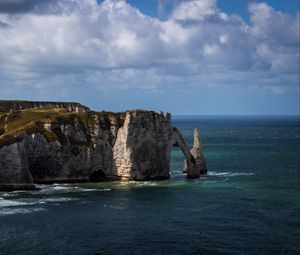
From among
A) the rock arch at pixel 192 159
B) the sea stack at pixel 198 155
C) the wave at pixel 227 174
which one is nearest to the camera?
the rock arch at pixel 192 159

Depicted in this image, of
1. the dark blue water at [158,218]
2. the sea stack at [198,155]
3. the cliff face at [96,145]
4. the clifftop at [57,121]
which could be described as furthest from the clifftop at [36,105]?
the dark blue water at [158,218]

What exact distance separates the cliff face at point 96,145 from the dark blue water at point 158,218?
227 inches

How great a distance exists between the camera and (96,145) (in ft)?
407

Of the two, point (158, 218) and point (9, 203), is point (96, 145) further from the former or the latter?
point (158, 218)

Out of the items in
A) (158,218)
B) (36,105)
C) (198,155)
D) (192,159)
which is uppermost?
(36,105)

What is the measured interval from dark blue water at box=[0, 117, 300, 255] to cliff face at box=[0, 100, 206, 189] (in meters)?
5.78

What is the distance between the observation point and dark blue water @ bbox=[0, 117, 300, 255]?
67625 mm

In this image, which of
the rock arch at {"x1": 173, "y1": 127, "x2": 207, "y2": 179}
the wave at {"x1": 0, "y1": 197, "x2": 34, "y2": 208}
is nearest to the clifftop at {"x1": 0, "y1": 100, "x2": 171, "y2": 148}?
the rock arch at {"x1": 173, "y1": 127, "x2": 207, "y2": 179}

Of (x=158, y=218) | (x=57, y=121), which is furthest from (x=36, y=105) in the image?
(x=158, y=218)

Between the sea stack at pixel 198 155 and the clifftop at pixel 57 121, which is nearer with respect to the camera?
the clifftop at pixel 57 121

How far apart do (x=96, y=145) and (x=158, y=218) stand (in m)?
43.3

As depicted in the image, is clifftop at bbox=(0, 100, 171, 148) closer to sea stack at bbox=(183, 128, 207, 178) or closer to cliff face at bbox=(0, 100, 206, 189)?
cliff face at bbox=(0, 100, 206, 189)

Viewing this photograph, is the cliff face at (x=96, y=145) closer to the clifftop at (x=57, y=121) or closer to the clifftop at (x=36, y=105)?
the clifftop at (x=57, y=121)

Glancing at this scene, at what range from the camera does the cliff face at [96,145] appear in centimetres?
11819
